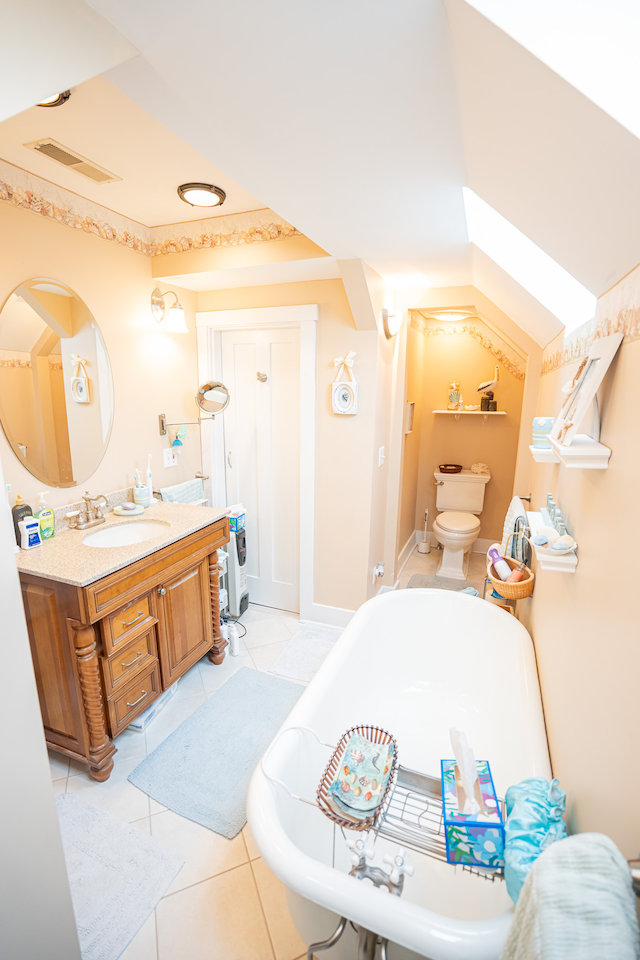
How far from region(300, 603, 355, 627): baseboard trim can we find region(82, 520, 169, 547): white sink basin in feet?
4.21

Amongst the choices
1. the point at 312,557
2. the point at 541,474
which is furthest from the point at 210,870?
the point at 541,474

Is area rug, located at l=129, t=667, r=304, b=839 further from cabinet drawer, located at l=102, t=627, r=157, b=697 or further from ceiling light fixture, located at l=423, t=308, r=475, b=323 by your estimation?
ceiling light fixture, located at l=423, t=308, r=475, b=323

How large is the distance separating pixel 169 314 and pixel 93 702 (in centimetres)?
210

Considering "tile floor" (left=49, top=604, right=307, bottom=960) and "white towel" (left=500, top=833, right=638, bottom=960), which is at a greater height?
"white towel" (left=500, top=833, right=638, bottom=960)

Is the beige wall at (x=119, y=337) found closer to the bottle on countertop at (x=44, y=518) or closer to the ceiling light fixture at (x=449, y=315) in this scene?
the bottle on countertop at (x=44, y=518)

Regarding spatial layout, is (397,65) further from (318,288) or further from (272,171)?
(318,288)

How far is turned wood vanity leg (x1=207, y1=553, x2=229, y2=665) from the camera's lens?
2537mm

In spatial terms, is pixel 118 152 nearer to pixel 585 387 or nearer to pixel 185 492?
pixel 185 492

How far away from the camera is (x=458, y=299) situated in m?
2.83

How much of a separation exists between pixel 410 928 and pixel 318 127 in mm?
1745

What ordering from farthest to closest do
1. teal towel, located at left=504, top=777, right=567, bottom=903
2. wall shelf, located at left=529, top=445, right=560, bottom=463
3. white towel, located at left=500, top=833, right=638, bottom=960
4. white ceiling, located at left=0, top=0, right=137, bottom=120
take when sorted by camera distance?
wall shelf, located at left=529, top=445, right=560, bottom=463 → teal towel, located at left=504, top=777, right=567, bottom=903 → white ceiling, located at left=0, top=0, right=137, bottom=120 → white towel, located at left=500, top=833, right=638, bottom=960

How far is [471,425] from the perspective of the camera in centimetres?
432

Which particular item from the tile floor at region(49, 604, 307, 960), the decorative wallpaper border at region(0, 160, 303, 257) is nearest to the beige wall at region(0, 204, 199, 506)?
the decorative wallpaper border at region(0, 160, 303, 257)

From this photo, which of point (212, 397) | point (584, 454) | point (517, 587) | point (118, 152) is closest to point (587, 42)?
point (584, 454)
